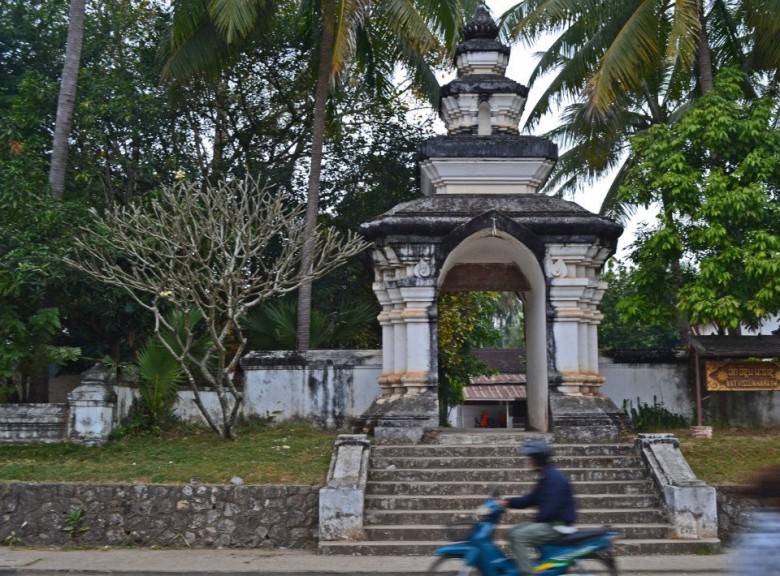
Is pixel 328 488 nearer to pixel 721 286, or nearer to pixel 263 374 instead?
pixel 263 374

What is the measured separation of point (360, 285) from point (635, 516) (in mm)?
11346

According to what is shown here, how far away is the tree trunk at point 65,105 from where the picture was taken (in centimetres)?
1538

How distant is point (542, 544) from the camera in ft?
22.7

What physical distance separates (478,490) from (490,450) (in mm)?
944

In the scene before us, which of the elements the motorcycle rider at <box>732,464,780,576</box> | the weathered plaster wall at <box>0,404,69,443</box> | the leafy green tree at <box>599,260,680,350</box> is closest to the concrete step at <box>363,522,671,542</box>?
the motorcycle rider at <box>732,464,780,576</box>

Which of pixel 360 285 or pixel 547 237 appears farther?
pixel 360 285

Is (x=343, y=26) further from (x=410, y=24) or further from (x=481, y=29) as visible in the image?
(x=481, y=29)

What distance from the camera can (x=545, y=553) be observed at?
6.89 metres

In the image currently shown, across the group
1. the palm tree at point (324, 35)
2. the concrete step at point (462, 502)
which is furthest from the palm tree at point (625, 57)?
the concrete step at point (462, 502)

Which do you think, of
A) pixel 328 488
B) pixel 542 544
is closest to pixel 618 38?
pixel 328 488

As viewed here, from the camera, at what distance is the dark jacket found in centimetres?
694

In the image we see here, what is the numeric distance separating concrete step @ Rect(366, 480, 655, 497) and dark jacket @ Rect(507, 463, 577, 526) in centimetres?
400

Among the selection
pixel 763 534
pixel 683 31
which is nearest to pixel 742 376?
pixel 683 31

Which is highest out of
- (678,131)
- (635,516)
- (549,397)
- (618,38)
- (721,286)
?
(618,38)
